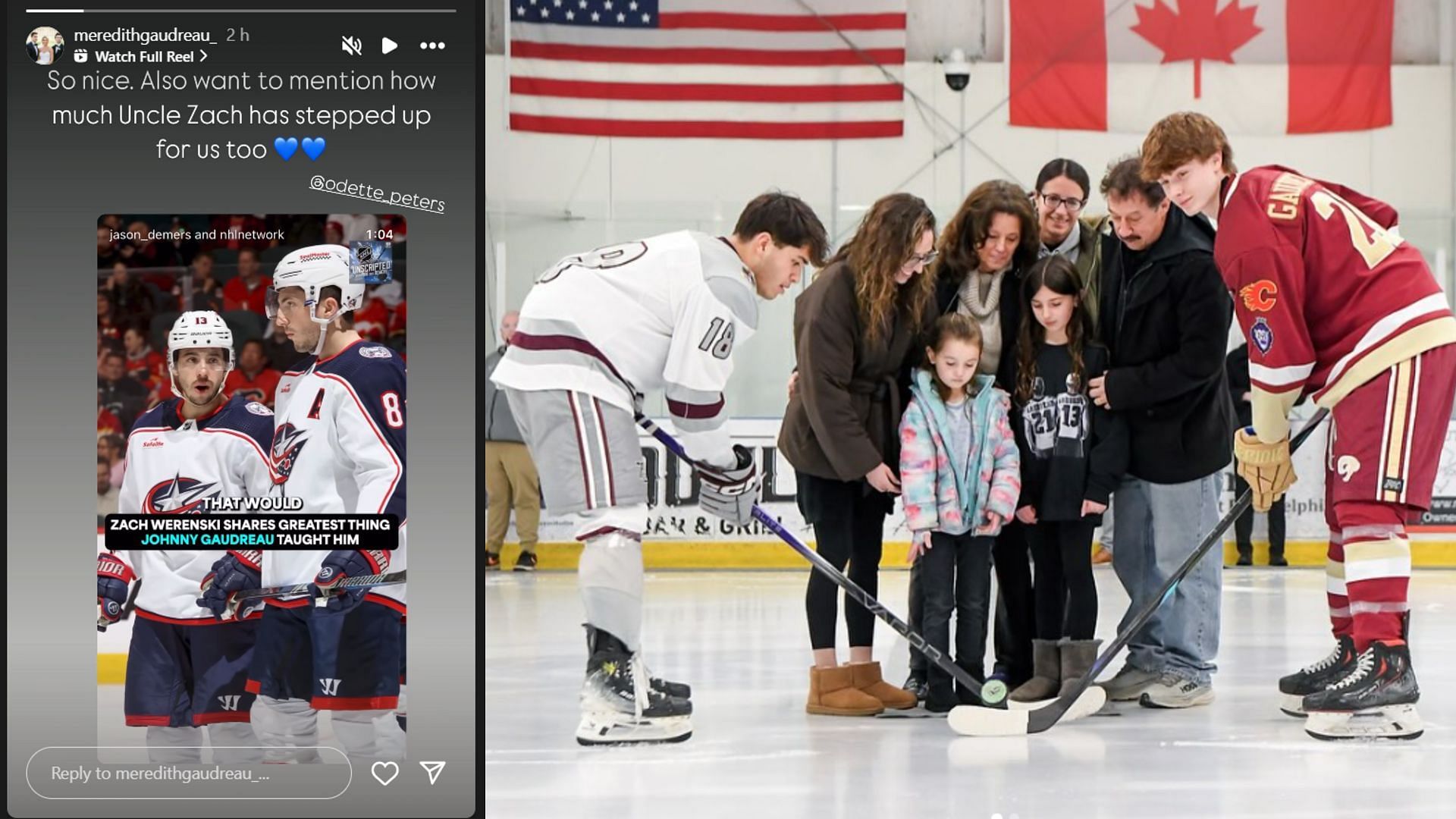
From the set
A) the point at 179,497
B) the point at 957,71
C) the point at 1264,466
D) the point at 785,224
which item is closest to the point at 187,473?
the point at 179,497

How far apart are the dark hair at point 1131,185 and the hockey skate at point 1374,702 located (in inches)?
Result: 40.6

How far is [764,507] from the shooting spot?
26.1 feet

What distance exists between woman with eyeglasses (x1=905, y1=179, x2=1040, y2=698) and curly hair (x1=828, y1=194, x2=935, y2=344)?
0.10 m

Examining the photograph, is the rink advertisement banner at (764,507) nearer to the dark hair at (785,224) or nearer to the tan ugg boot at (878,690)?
the tan ugg boot at (878,690)

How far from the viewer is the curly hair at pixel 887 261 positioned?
3092mm

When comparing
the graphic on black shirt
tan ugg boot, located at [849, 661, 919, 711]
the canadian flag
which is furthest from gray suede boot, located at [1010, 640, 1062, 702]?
the canadian flag

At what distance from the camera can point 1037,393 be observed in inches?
127

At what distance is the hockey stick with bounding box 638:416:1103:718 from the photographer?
9.98ft

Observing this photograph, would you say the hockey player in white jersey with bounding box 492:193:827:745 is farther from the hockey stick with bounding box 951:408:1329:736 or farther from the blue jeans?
the blue jeans

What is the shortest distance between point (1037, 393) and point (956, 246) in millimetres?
365

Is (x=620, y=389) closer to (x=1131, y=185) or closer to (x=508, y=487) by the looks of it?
(x=1131, y=185)

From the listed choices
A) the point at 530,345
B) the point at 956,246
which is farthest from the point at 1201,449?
the point at 530,345

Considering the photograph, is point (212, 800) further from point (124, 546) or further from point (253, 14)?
point (253, 14)

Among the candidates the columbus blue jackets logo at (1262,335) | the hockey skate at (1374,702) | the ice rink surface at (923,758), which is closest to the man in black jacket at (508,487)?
the ice rink surface at (923,758)
